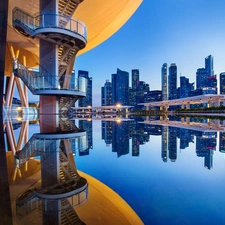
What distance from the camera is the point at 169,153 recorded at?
4547mm

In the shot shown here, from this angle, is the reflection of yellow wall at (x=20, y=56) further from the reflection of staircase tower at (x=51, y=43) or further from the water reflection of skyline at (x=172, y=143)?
the water reflection of skyline at (x=172, y=143)

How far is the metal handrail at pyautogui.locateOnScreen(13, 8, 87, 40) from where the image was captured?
1366cm

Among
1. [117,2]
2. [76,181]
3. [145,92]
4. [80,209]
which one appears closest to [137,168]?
[76,181]

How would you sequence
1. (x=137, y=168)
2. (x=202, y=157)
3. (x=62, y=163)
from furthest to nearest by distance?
1. (x=202, y=157)
2. (x=62, y=163)
3. (x=137, y=168)

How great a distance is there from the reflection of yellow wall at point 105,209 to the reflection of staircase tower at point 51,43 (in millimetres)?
13081

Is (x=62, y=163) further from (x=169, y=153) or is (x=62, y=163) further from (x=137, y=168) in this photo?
(x=169, y=153)

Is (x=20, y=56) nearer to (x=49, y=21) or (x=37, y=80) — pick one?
(x=37, y=80)

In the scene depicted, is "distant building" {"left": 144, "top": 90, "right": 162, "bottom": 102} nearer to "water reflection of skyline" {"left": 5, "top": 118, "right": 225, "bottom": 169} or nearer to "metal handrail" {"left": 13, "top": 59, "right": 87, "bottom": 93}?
"metal handrail" {"left": 13, "top": 59, "right": 87, "bottom": 93}

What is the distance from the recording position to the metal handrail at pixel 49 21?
13656 mm

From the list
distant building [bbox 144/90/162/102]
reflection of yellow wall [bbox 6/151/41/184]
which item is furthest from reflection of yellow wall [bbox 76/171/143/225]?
distant building [bbox 144/90/162/102]

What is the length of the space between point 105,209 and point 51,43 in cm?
1639

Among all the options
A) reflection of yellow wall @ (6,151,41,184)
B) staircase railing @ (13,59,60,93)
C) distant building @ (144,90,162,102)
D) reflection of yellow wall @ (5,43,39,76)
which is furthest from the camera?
distant building @ (144,90,162,102)

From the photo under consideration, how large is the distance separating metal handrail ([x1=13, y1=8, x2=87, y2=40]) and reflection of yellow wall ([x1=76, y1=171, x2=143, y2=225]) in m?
13.8

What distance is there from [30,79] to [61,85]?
7.53 ft
